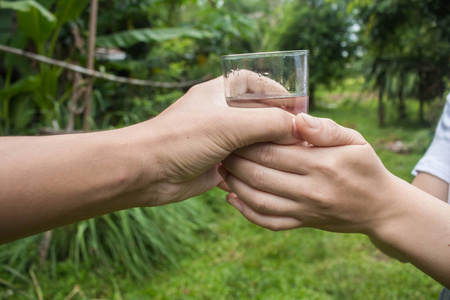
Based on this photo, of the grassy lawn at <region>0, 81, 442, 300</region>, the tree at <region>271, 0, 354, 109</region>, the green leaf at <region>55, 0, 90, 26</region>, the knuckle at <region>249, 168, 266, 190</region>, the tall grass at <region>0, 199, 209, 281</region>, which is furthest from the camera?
the tree at <region>271, 0, 354, 109</region>

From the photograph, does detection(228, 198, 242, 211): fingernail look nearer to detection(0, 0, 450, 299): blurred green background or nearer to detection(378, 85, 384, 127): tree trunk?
detection(0, 0, 450, 299): blurred green background

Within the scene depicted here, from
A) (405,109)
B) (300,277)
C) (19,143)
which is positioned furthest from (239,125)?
(405,109)

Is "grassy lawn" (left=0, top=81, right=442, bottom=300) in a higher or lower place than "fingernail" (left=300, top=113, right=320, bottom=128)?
lower

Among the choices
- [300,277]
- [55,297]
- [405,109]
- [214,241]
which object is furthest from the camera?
[405,109]

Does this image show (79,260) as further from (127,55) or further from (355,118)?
(355,118)

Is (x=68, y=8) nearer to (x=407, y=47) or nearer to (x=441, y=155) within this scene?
(x=441, y=155)

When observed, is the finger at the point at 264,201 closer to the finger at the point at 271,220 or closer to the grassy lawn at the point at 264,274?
the finger at the point at 271,220

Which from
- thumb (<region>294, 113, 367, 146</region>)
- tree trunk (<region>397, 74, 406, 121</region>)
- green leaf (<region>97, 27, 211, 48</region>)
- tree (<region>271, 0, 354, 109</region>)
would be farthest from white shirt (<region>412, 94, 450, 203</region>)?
tree (<region>271, 0, 354, 109</region>)
